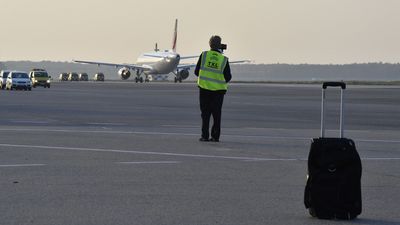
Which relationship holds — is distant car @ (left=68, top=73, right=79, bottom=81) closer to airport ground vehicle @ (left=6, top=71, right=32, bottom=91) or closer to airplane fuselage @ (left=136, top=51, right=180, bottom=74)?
airplane fuselage @ (left=136, top=51, right=180, bottom=74)

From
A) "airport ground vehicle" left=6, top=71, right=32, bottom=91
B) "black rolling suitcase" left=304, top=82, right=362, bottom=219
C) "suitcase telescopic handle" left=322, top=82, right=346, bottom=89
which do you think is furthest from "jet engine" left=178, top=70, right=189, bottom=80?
"black rolling suitcase" left=304, top=82, right=362, bottom=219

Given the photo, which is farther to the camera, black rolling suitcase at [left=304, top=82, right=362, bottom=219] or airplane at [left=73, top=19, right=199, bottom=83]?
airplane at [left=73, top=19, right=199, bottom=83]

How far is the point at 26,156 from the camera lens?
15.9m

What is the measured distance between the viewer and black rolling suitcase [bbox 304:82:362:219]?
9836 millimetres

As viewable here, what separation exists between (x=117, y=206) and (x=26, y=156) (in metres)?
5.78

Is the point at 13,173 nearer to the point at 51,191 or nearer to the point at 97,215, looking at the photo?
the point at 51,191

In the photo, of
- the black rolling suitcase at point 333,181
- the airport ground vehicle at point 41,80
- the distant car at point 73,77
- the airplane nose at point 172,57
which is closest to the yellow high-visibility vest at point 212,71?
the black rolling suitcase at point 333,181

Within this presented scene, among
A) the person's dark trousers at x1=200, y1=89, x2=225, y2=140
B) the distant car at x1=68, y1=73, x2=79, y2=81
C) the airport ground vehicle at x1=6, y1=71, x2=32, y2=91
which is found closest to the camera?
the person's dark trousers at x1=200, y1=89, x2=225, y2=140

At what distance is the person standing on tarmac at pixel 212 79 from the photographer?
1981 cm

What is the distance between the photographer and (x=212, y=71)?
1995 cm

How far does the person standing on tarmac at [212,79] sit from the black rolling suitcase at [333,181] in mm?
9727

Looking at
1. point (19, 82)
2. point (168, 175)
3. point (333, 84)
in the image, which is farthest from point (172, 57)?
point (333, 84)

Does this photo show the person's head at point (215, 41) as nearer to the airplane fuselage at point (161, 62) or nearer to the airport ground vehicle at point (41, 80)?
the airport ground vehicle at point (41, 80)

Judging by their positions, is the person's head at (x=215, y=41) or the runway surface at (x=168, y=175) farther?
the person's head at (x=215, y=41)
